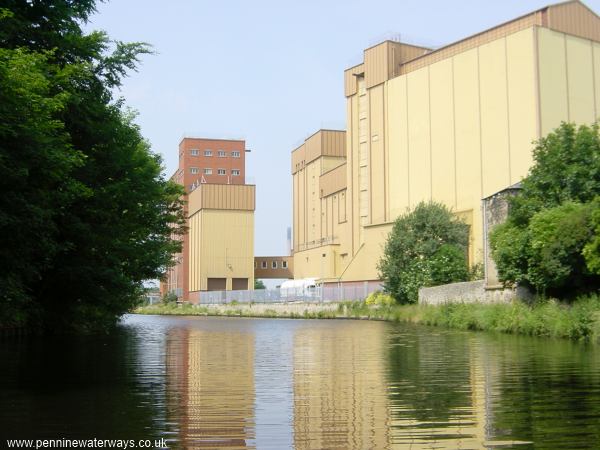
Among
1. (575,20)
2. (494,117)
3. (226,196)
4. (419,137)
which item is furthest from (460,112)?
(226,196)

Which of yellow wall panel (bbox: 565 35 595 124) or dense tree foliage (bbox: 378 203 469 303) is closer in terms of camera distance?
dense tree foliage (bbox: 378 203 469 303)

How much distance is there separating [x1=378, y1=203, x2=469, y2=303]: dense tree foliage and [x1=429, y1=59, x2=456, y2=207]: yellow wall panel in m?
4.70

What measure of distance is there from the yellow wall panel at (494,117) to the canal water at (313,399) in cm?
3723

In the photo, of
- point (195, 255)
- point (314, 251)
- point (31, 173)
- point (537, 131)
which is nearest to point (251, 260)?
point (195, 255)

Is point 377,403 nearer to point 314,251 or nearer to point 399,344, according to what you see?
point 399,344

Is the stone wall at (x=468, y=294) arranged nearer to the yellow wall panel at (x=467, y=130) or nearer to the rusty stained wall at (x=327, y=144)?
the yellow wall panel at (x=467, y=130)

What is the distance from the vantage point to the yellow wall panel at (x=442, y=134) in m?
57.2

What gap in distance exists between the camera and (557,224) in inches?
981

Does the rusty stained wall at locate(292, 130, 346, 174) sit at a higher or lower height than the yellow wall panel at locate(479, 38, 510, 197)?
higher

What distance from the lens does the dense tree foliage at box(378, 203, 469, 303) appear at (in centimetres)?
4503

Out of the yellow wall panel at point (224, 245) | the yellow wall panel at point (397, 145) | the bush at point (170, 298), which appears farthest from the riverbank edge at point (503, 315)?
the bush at point (170, 298)

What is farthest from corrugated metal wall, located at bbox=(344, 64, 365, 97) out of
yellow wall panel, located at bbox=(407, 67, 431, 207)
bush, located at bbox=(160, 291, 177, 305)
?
bush, located at bbox=(160, 291, 177, 305)

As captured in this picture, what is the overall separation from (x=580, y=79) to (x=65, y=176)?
44803 mm

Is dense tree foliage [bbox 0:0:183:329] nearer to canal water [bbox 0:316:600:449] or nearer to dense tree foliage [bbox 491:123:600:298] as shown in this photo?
canal water [bbox 0:316:600:449]
